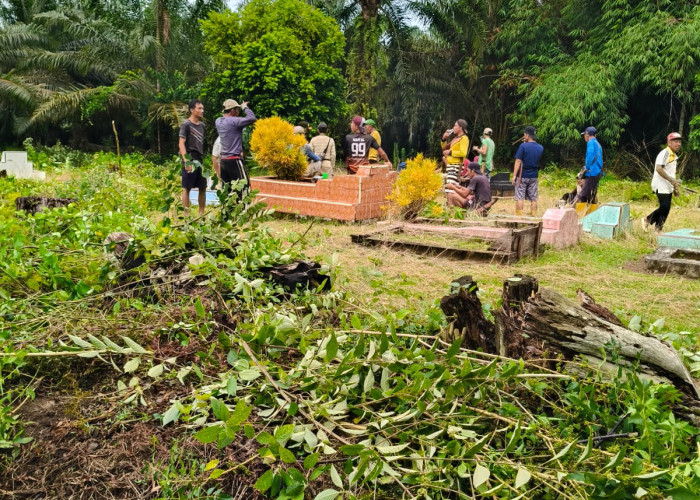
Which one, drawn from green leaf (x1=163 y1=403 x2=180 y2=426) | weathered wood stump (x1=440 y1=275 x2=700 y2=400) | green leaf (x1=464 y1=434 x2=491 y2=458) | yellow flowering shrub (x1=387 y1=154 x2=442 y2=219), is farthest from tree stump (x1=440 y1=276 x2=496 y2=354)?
yellow flowering shrub (x1=387 y1=154 x2=442 y2=219)

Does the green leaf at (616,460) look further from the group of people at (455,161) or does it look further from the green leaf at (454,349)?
the group of people at (455,161)

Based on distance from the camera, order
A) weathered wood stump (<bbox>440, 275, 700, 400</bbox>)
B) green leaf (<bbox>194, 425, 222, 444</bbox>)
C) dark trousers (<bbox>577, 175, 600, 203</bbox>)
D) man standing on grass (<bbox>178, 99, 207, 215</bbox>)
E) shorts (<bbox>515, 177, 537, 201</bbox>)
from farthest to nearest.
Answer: shorts (<bbox>515, 177, 537, 201</bbox>), dark trousers (<bbox>577, 175, 600, 203</bbox>), man standing on grass (<bbox>178, 99, 207, 215</bbox>), weathered wood stump (<bbox>440, 275, 700, 400</bbox>), green leaf (<bbox>194, 425, 222, 444</bbox>)

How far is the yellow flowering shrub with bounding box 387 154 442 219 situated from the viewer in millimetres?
9195

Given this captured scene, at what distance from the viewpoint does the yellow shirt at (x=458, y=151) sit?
1021 centimetres

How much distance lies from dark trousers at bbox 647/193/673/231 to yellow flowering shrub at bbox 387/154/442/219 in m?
3.26

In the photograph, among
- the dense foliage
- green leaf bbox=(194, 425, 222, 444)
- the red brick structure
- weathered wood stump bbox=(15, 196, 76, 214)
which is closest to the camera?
green leaf bbox=(194, 425, 222, 444)

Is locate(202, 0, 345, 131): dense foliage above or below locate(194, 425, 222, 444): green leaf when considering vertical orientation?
above

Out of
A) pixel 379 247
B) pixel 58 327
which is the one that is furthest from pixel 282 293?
pixel 379 247

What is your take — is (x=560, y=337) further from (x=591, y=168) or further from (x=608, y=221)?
(x=591, y=168)

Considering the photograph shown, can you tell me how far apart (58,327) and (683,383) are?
266 centimetres

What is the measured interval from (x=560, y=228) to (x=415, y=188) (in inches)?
85.8

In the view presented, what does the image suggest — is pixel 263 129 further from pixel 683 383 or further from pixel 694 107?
pixel 694 107

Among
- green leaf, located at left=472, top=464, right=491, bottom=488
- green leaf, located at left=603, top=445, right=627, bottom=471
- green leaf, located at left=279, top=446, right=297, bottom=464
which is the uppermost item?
green leaf, located at left=603, top=445, right=627, bottom=471

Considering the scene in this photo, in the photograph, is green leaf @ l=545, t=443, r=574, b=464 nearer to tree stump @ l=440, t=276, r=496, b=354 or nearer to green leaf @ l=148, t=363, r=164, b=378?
tree stump @ l=440, t=276, r=496, b=354
